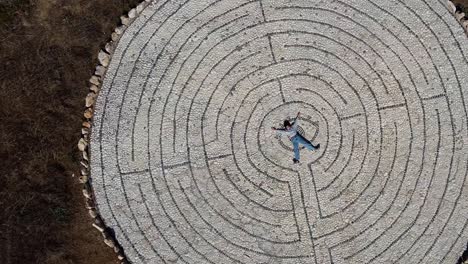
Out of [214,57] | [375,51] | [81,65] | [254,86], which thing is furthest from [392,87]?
[81,65]

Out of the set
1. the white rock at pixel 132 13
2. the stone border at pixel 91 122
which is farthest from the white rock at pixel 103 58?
the white rock at pixel 132 13

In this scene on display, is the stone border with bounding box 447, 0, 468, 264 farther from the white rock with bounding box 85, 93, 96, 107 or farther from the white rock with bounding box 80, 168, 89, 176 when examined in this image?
the white rock with bounding box 80, 168, 89, 176

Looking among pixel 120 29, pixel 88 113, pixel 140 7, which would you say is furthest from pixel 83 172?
pixel 140 7

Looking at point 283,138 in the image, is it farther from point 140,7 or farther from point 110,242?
point 110,242

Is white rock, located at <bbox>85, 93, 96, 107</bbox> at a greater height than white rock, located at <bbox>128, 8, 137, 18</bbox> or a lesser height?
lesser

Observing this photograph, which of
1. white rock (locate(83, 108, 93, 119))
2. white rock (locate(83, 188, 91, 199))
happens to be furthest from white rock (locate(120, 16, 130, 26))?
white rock (locate(83, 188, 91, 199))

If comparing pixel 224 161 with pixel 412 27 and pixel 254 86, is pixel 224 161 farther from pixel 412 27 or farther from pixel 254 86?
pixel 412 27
